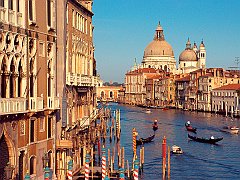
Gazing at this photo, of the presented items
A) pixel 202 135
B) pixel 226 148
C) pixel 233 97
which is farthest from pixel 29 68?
pixel 233 97

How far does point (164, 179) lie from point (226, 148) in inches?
337

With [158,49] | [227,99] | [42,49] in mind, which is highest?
[158,49]

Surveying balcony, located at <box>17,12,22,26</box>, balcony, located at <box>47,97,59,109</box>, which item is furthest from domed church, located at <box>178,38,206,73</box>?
balcony, located at <box>17,12,22,26</box>

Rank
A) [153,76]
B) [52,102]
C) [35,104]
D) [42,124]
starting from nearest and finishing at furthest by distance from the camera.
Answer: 1. [35,104]
2. [42,124]
3. [52,102]
4. [153,76]

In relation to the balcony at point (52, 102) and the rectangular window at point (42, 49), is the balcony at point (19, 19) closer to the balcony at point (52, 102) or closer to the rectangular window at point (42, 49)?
the rectangular window at point (42, 49)

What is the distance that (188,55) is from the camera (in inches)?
3078

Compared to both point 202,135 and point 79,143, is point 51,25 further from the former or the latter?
point 202,135

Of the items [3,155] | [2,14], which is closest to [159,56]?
[3,155]

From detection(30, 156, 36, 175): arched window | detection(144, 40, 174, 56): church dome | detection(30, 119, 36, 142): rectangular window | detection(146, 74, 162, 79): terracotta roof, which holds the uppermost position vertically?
detection(144, 40, 174, 56): church dome

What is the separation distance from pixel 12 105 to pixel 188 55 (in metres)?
71.4

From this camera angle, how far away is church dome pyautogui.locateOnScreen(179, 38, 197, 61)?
78000 millimetres

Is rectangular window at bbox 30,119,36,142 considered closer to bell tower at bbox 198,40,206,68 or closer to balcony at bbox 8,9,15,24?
balcony at bbox 8,9,15,24

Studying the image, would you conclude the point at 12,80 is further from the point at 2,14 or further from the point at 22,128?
the point at 2,14

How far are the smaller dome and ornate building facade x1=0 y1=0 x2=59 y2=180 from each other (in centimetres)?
6912
